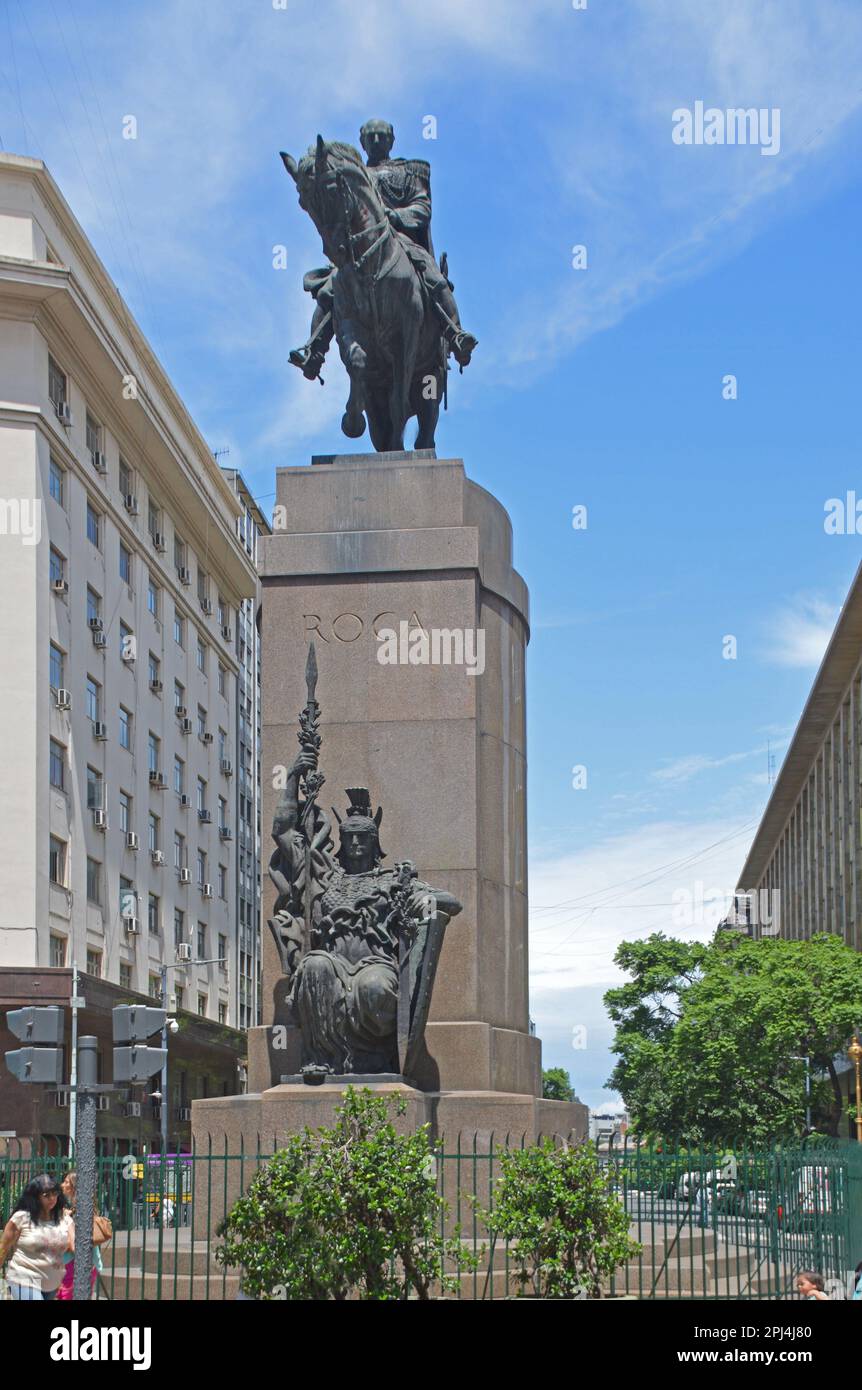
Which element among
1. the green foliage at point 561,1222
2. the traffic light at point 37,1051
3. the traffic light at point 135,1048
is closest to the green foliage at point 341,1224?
the green foliage at point 561,1222

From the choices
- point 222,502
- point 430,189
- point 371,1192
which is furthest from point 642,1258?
point 222,502

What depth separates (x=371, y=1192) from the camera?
12531 millimetres

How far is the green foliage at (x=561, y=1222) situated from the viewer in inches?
517

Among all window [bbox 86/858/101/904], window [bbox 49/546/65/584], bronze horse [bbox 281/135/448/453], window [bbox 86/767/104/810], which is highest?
window [bbox 49/546/65/584]

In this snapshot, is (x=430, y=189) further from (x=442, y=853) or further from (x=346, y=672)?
(x=442, y=853)

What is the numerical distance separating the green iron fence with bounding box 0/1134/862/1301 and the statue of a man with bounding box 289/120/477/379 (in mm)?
8966

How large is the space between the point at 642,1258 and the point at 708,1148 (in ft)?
8.19

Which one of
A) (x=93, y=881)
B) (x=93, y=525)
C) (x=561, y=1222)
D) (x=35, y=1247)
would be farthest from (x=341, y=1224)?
(x=93, y=525)

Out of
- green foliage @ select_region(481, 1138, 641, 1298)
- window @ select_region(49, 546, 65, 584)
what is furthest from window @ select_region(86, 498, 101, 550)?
green foliage @ select_region(481, 1138, 641, 1298)

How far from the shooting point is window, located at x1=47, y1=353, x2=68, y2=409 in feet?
164

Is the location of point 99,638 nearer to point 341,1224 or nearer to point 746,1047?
point 746,1047

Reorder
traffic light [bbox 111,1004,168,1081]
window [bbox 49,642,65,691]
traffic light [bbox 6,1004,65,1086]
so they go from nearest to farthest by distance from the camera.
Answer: traffic light [bbox 111,1004,168,1081]
traffic light [bbox 6,1004,65,1086]
window [bbox 49,642,65,691]

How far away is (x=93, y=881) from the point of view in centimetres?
5209

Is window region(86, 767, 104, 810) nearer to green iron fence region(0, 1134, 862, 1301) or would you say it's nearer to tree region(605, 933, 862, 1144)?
tree region(605, 933, 862, 1144)
